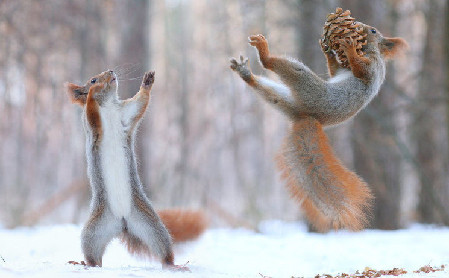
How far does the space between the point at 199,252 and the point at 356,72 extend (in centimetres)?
269

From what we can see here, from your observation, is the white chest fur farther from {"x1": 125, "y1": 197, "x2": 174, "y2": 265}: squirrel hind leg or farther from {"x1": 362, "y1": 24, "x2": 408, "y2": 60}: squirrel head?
{"x1": 362, "y1": 24, "x2": 408, "y2": 60}: squirrel head

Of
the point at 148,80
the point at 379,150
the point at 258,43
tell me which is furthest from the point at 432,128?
the point at 148,80

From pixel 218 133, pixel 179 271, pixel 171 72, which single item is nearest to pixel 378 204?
pixel 179 271

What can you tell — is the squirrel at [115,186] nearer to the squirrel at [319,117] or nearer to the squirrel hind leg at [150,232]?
the squirrel hind leg at [150,232]

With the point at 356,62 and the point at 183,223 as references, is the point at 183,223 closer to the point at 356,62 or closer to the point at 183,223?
the point at 183,223

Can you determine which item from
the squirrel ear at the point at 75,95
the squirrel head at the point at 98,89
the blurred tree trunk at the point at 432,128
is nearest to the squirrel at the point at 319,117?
the squirrel head at the point at 98,89

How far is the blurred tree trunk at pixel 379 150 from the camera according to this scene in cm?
1012

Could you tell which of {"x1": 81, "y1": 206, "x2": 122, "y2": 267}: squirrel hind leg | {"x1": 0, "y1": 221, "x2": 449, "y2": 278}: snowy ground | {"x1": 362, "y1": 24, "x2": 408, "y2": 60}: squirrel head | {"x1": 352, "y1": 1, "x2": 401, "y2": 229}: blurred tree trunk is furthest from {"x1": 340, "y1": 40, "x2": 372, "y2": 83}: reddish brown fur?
{"x1": 352, "y1": 1, "x2": 401, "y2": 229}: blurred tree trunk

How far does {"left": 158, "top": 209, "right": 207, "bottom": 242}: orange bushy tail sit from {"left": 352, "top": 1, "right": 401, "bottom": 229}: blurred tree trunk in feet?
16.8

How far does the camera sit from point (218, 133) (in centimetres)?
2133

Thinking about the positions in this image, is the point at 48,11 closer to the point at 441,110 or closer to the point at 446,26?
the point at 446,26

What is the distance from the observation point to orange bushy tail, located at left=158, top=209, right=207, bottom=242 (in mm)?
Result: 5148

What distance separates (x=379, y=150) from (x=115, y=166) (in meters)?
7.42

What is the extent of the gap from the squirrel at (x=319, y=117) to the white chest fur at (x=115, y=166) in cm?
122
